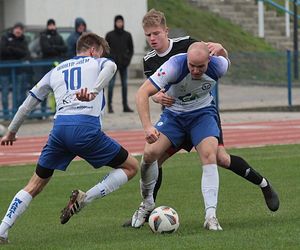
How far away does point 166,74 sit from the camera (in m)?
10.2

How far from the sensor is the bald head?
1003 centimetres

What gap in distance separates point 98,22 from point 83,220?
945 inches

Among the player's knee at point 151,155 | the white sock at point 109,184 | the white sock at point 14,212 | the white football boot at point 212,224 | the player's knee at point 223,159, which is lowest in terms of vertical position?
the white football boot at point 212,224

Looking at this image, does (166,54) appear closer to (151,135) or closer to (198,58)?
(198,58)

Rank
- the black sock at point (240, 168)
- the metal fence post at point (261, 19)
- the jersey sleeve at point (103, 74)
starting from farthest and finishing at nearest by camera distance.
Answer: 1. the metal fence post at point (261, 19)
2. the black sock at point (240, 168)
3. the jersey sleeve at point (103, 74)

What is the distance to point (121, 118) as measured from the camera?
25688mm

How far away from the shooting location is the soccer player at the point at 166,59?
1072 cm

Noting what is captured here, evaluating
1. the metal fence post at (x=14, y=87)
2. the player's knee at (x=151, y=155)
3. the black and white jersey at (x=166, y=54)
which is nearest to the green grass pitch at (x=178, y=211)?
the player's knee at (x=151, y=155)

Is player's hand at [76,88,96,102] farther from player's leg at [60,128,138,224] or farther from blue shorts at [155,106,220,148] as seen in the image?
blue shorts at [155,106,220,148]

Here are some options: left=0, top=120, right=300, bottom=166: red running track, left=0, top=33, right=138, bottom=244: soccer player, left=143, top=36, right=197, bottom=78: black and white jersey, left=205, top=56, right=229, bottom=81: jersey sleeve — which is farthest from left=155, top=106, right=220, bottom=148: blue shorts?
left=0, top=120, right=300, bottom=166: red running track

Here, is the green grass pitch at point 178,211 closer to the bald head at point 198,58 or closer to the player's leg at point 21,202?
the player's leg at point 21,202

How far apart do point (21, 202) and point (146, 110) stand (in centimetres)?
137

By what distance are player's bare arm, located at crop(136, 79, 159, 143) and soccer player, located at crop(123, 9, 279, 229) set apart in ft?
1.36

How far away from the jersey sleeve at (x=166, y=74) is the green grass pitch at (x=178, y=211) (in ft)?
4.43
